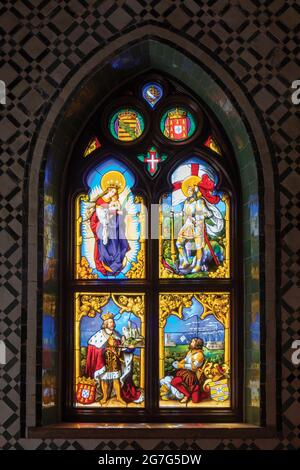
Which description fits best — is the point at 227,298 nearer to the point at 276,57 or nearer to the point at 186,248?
the point at 186,248

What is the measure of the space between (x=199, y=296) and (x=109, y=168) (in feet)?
4.02

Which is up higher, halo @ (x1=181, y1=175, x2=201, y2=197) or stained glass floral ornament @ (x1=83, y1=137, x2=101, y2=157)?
stained glass floral ornament @ (x1=83, y1=137, x2=101, y2=157)

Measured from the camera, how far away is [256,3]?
5715 mm

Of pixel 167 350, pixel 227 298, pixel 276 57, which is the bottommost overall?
pixel 167 350

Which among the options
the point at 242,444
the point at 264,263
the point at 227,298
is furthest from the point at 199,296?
the point at 242,444

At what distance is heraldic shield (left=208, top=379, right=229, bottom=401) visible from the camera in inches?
229

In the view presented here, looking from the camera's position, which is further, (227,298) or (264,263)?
(227,298)

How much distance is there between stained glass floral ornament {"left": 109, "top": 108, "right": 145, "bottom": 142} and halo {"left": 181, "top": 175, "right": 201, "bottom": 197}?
520 mm

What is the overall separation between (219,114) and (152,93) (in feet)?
1.88

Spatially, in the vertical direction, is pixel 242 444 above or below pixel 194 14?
below

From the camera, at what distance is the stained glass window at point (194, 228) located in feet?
19.4

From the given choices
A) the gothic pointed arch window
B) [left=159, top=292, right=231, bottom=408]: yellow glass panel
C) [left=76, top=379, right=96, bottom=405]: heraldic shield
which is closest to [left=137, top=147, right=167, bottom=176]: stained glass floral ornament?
the gothic pointed arch window

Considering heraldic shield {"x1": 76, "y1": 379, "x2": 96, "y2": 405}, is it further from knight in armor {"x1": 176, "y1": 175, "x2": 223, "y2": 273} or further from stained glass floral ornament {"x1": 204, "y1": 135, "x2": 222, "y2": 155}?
stained glass floral ornament {"x1": 204, "y1": 135, "x2": 222, "y2": 155}

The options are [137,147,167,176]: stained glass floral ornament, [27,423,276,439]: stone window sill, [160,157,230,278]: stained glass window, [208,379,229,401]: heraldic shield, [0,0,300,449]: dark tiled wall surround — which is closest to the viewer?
[27,423,276,439]: stone window sill
